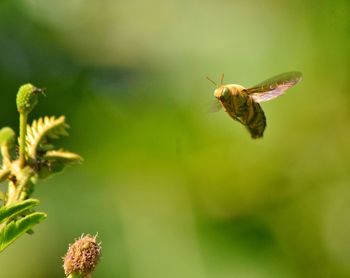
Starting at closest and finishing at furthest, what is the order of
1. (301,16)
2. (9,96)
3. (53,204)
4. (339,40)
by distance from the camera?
(53,204) < (9,96) < (339,40) < (301,16)

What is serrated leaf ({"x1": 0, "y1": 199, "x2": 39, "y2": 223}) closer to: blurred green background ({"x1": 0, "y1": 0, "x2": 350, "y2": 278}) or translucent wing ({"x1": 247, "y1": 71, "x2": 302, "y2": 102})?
translucent wing ({"x1": 247, "y1": 71, "x2": 302, "y2": 102})

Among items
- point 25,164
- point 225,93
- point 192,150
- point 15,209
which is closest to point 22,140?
point 25,164

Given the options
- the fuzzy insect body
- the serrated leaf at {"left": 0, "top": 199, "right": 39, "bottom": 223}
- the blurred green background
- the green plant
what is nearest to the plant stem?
the green plant

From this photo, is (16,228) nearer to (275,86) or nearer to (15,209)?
(15,209)

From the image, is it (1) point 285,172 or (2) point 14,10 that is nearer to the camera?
(1) point 285,172

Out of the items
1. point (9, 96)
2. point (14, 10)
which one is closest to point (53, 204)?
point (9, 96)

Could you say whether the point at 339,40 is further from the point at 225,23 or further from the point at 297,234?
the point at 297,234

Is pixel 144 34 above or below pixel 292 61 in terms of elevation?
above

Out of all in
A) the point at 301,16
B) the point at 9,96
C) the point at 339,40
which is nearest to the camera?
the point at 9,96

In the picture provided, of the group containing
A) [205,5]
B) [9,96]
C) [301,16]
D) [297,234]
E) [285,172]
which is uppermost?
[205,5]
